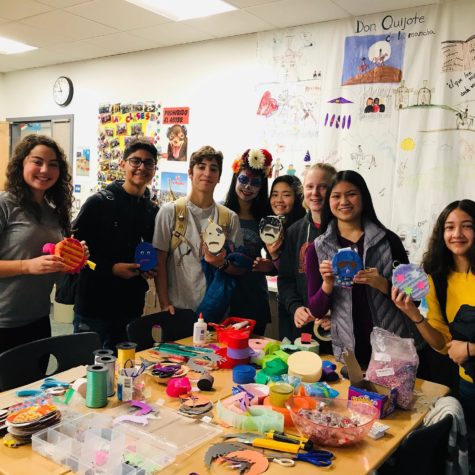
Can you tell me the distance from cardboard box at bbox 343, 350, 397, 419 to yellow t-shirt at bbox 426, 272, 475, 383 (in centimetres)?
59

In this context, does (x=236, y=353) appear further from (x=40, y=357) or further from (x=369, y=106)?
(x=369, y=106)

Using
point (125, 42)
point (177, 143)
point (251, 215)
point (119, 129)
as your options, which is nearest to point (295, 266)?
point (251, 215)

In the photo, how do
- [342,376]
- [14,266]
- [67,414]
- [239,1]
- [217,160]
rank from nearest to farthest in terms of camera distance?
[67,414] < [342,376] < [14,266] < [217,160] < [239,1]

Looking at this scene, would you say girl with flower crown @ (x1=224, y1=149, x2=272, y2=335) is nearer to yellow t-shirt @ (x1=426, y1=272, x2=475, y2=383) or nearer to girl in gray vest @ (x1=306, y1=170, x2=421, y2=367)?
girl in gray vest @ (x1=306, y1=170, x2=421, y2=367)

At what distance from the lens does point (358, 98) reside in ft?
11.9

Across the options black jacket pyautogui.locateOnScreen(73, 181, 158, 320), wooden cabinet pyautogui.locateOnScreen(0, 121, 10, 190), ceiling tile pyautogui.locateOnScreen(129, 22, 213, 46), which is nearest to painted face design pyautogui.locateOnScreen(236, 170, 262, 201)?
black jacket pyautogui.locateOnScreen(73, 181, 158, 320)

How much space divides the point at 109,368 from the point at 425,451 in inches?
41.2

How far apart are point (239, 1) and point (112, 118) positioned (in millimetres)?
2513

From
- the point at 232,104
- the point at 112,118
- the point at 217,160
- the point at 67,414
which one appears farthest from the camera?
the point at 112,118

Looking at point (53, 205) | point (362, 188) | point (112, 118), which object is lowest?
point (53, 205)

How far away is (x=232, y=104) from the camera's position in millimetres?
4473

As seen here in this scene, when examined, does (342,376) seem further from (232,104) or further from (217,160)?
(232,104)

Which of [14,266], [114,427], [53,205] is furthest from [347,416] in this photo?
[53,205]

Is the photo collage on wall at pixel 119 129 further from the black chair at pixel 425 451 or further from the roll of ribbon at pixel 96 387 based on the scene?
the black chair at pixel 425 451
